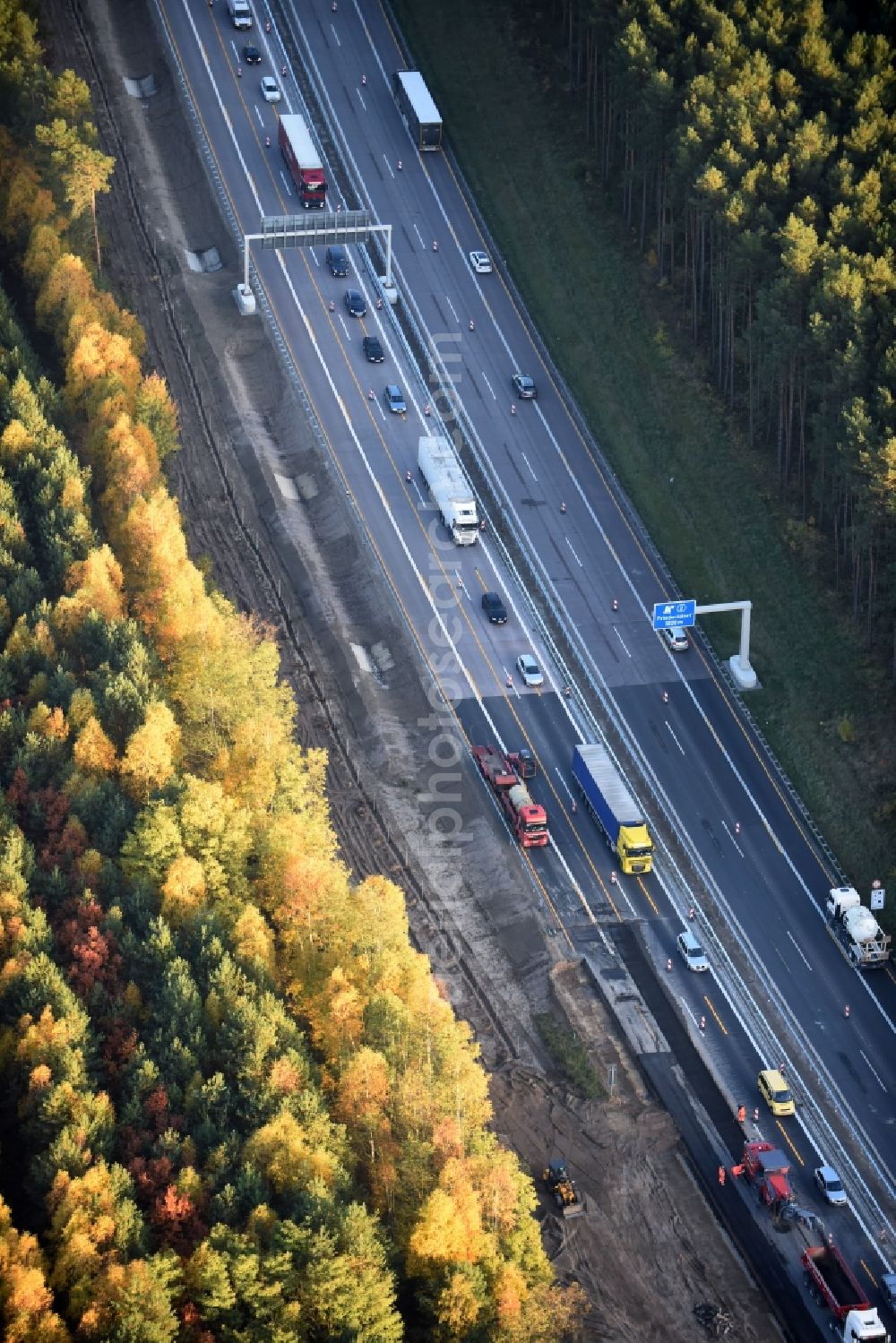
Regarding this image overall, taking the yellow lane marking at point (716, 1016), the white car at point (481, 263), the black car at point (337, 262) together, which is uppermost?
the black car at point (337, 262)

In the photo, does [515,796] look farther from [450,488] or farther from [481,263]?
[481,263]

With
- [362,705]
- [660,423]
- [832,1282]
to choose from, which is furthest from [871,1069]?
[660,423]

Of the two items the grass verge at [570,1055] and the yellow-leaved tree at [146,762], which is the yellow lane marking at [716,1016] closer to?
the grass verge at [570,1055]

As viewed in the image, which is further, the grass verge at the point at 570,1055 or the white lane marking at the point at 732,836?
the white lane marking at the point at 732,836

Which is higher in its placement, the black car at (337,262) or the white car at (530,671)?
the black car at (337,262)

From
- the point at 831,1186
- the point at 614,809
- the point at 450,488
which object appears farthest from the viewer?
the point at 450,488

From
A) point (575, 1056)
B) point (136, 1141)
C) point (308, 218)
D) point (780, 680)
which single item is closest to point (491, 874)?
point (575, 1056)

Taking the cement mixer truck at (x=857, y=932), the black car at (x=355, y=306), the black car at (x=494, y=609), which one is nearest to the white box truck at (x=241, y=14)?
the black car at (x=355, y=306)
